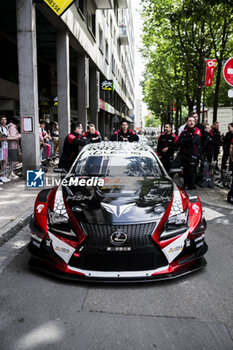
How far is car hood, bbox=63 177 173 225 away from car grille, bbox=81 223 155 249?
0.06 m

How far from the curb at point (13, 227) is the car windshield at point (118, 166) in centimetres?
134

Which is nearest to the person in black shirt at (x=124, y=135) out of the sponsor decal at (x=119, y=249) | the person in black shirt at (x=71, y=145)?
the person in black shirt at (x=71, y=145)

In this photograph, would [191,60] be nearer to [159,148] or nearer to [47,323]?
[159,148]

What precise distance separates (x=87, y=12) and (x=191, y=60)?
6389 mm

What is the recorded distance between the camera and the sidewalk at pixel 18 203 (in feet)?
18.1

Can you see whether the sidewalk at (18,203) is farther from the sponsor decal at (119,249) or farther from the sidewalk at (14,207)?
the sponsor decal at (119,249)

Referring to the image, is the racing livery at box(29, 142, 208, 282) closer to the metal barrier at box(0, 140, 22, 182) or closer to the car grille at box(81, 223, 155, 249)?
the car grille at box(81, 223, 155, 249)

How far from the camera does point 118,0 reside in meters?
35.8

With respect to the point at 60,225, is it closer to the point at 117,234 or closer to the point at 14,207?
the point at 117,234

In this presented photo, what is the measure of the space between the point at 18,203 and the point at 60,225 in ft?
12.5

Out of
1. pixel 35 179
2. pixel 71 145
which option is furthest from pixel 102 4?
pixel 71 145

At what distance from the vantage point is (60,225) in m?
3.70

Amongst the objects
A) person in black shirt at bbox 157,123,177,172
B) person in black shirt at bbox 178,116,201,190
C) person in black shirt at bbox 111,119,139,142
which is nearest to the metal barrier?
person in black shirt at bbox 111,119,139,142

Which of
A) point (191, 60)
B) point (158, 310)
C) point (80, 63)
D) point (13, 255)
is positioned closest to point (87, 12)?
point (80, 63)
